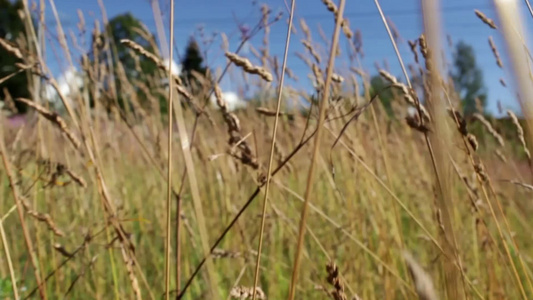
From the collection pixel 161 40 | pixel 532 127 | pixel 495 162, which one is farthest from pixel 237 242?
pixel 495 162

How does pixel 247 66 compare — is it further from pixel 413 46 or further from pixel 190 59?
pixel 190 59

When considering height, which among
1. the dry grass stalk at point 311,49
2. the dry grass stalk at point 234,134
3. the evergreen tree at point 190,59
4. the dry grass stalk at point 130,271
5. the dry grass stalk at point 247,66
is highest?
the evergreen tree at point 190,59

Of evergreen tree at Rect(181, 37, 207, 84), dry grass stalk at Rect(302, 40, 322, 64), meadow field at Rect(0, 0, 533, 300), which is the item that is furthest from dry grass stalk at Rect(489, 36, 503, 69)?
evergreen tree at Rect(181, 37, 207, 84)

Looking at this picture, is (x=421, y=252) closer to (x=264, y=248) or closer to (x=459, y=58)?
(x=264, y=248)

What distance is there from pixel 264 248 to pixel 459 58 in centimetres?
2871

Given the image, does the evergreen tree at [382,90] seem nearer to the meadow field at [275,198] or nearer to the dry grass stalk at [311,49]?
the meadow field at [275,198]

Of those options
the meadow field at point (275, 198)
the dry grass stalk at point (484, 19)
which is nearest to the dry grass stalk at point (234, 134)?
the meadow field at point (275, 198)

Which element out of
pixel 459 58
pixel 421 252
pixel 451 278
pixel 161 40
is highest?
pixel 459 58

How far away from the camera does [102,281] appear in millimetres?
1465

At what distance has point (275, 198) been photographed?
192 centimetres

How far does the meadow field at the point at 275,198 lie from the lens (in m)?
0.49

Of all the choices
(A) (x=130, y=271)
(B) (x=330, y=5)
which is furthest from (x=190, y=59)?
(A) (x=130, y=271)

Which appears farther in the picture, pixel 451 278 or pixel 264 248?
pixel 264 248

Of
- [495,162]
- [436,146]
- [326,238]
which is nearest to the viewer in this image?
[436,146]
